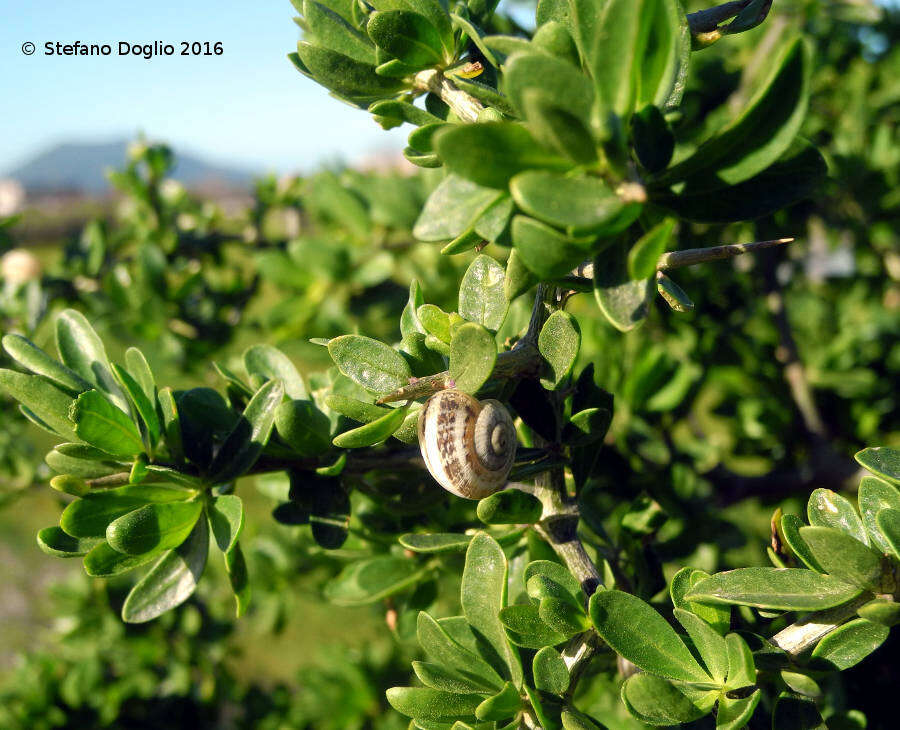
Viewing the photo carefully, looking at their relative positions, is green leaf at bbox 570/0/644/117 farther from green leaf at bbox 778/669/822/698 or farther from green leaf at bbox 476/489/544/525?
green leaf at bbox 778/669/822/698

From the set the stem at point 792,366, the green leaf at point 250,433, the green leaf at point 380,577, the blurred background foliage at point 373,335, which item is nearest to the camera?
the green leaf at point 250,433

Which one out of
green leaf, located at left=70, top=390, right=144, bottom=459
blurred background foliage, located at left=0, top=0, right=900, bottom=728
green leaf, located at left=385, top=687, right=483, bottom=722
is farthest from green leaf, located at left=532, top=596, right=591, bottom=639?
blurred background foliage, located at left=0, top=0, right=900, bottom=728

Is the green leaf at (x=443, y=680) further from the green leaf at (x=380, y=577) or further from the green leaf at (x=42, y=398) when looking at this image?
the green leaf at (x=42, y=398)

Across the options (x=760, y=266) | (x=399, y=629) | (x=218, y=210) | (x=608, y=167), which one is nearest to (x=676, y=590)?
(x=608, y=167)

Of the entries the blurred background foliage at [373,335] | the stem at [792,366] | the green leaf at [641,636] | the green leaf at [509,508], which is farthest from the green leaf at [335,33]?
the stem at [792,366]

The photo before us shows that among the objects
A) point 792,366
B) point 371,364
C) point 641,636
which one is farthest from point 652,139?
point 792,366

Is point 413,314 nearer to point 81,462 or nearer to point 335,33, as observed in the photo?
point 335,33

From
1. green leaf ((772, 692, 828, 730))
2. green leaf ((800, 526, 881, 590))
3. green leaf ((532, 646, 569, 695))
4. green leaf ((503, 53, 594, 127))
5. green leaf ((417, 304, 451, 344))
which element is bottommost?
green leaf ((772, 692, 828, 730))
